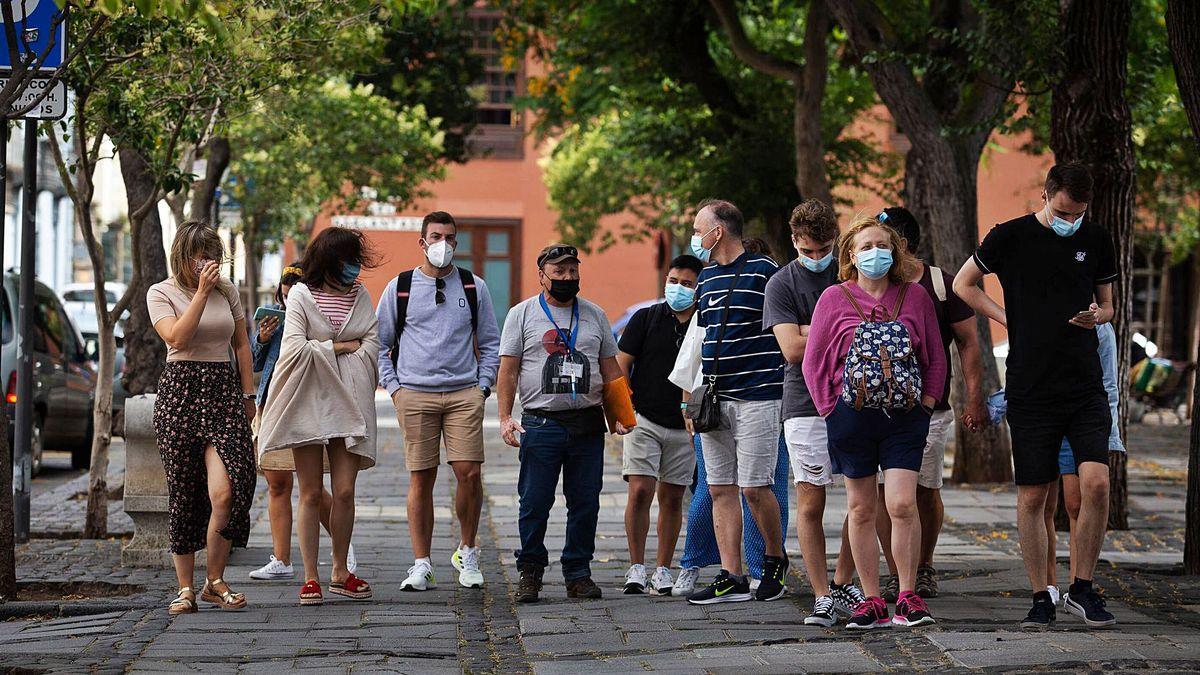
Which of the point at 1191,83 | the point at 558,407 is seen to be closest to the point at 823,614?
the point at 558,407

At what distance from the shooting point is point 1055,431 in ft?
24.0

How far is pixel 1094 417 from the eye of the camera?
725cm

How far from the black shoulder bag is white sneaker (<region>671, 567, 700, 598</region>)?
84 cm

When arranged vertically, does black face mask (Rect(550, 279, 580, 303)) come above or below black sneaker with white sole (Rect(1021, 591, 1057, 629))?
above

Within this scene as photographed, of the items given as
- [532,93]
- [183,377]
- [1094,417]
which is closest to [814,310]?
[1094,417]

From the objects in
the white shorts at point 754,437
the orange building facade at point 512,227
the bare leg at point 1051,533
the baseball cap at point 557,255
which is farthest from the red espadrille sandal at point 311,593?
the orange building facade at point 512,227

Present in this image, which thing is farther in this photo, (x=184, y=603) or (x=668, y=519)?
(x=668, y=519)

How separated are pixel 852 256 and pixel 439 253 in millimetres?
2358

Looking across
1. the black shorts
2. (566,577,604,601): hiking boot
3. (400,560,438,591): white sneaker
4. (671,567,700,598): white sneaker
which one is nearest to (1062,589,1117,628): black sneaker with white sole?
the black shorts

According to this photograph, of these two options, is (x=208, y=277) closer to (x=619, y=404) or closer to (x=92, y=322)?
(x=619, y=404)

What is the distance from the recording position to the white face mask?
343 inches

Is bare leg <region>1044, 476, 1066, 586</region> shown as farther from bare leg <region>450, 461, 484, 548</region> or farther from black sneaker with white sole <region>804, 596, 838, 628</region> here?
bare leg <region>450, 461, 484, 548</region>

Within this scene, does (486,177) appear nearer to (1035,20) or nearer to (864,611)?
(1035,20)

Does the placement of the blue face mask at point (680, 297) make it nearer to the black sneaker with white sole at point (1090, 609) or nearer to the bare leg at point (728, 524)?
the bare leg at point (728, 524)
